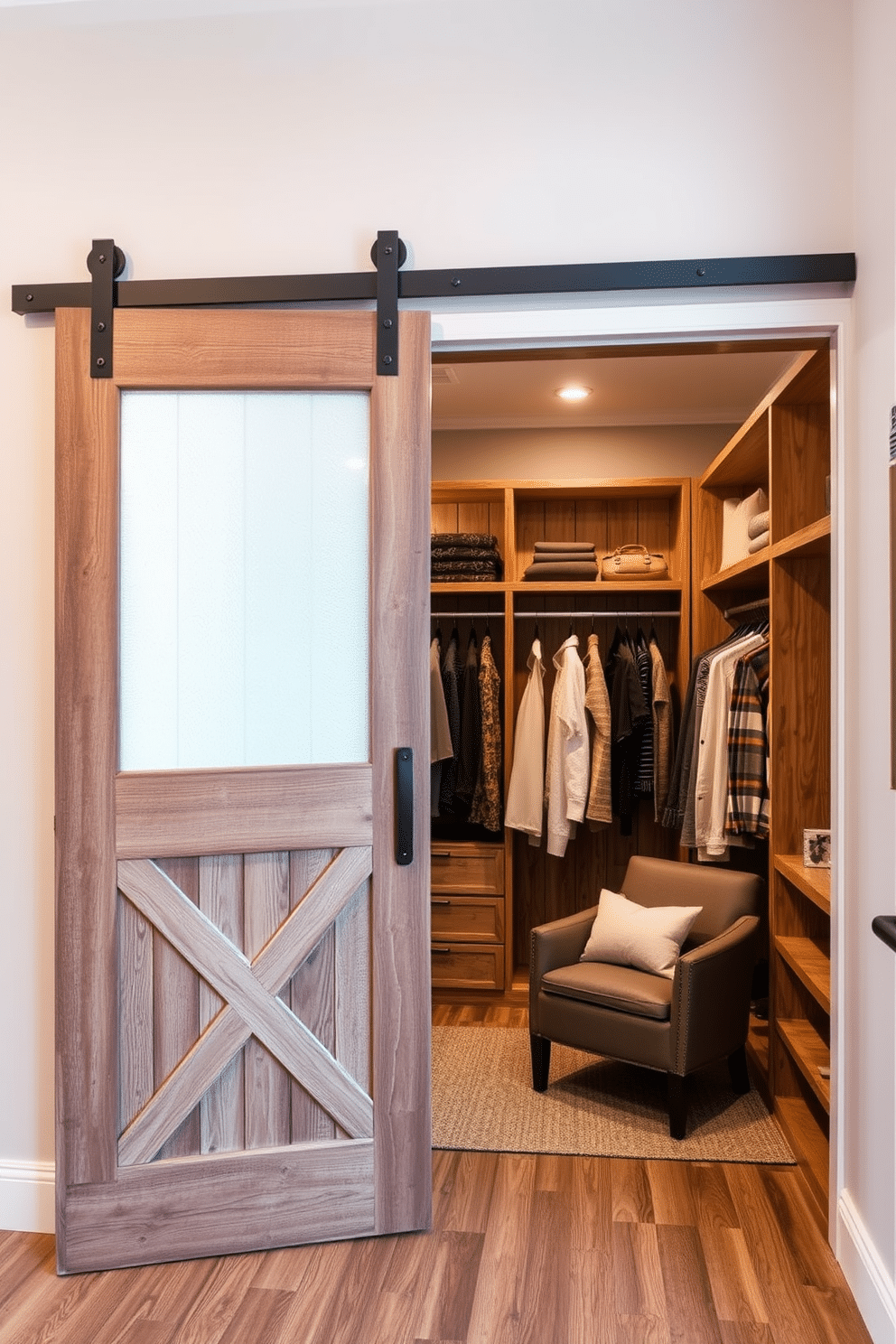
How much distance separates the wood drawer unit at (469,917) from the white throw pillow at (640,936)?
914 millimetres

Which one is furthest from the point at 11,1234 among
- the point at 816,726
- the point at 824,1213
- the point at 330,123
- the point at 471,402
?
the point at 471,402

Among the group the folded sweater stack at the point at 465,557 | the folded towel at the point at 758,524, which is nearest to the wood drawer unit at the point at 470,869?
the folded sweater stack at the point at 465,557

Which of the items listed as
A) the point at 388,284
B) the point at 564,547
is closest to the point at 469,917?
the point at 564,547

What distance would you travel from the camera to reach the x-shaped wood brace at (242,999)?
223 centimetres

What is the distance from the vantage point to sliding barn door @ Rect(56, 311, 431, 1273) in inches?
87.6

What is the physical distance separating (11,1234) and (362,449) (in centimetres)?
208

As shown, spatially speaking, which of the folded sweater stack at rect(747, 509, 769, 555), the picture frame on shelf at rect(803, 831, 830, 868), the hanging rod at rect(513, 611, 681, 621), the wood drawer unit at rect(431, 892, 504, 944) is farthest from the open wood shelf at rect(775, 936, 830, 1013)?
the hanging rod at rect(513, 611, 681, 621)

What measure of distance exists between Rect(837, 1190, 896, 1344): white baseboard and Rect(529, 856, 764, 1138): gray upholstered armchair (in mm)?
738

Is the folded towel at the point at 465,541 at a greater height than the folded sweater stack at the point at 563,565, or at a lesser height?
greater

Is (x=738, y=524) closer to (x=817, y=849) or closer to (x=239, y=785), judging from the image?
(x=817, y=849)

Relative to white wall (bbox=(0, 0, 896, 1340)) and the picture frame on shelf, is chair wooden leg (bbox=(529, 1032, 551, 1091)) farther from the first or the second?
white wall (bbox=(0, 0, 896, 1340))

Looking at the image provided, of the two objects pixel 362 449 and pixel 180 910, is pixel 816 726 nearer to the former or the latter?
pixel 362 449

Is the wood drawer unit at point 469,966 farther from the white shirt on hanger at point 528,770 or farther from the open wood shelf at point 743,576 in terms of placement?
the open wood shelf at point 743,576

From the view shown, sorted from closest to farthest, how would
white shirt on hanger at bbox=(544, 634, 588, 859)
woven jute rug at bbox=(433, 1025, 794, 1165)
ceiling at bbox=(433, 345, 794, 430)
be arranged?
woven jute rug at bbox=(433, 1025, 794, 1165), ceiling at bbox=(433, 345, 794, 430), white shirt on hanger at bbox=(544, 634, 588, 859)
